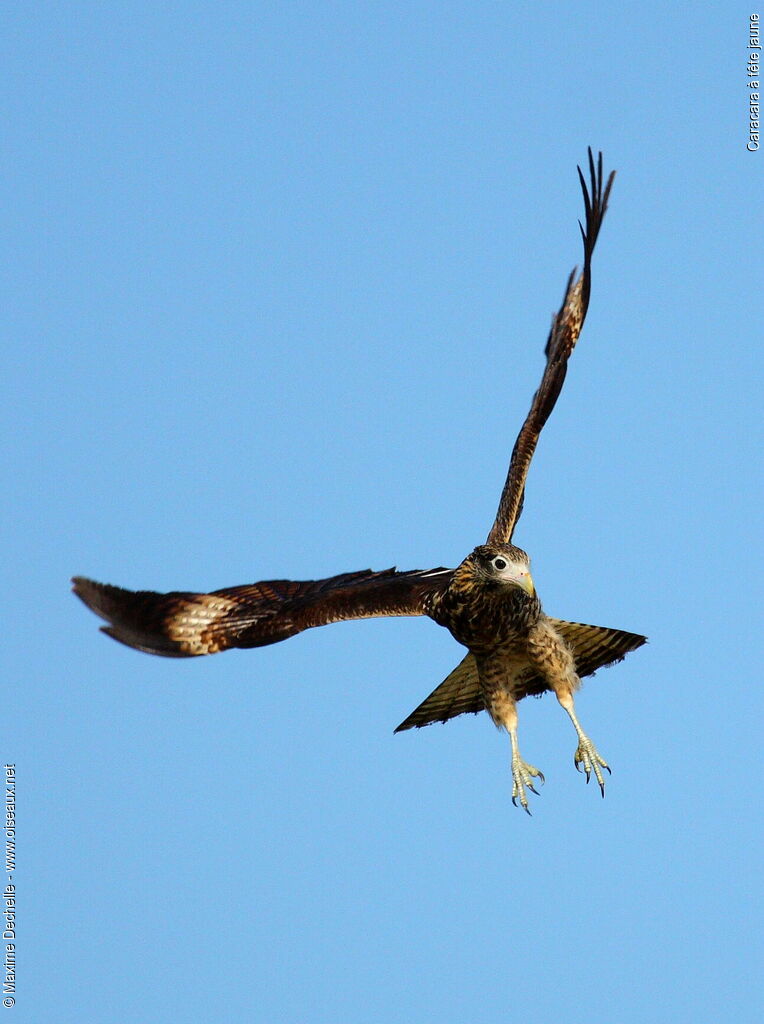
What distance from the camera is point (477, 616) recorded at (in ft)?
49.3

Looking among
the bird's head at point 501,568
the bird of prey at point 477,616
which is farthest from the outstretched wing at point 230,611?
the bird's head at point 501,568

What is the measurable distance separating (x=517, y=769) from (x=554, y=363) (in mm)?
3725

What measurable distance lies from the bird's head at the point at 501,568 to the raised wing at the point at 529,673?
98 cm

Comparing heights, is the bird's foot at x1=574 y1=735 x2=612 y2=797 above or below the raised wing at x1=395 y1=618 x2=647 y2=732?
below

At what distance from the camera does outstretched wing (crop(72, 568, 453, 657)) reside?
15273 millimetres

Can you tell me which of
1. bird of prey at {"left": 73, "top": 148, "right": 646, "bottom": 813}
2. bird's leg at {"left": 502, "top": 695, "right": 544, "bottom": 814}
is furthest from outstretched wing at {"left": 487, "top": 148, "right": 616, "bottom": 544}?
bird's leg at {"left": 502, "top": 695, "right": 544, "bottom": 814}

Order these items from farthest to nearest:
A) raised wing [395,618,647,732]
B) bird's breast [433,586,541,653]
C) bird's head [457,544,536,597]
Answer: raised wing [395,618,647,732]
bird's breast [433,586,541,653]
bird's head [457,544,536,597]

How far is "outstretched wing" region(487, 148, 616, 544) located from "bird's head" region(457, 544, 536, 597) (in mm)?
740

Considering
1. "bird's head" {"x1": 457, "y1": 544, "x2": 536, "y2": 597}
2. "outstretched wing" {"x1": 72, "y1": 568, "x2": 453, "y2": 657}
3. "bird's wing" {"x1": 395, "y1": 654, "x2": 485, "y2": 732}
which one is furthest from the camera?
"bird's wing" {"x1": 395, "y1": 654, "x2": 485, "y2": 732}

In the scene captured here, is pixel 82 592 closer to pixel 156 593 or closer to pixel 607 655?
pixel 156 593

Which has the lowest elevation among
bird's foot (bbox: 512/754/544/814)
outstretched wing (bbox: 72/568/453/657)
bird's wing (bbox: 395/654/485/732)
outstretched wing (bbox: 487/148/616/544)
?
bird's foot (bbox: 512/754/544/814)

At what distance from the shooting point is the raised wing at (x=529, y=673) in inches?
612

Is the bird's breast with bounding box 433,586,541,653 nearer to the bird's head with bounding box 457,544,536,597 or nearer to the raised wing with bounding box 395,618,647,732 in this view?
the bird's head with bounding box 457,544,536,597

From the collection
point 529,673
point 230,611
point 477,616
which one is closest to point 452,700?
point 529,673
